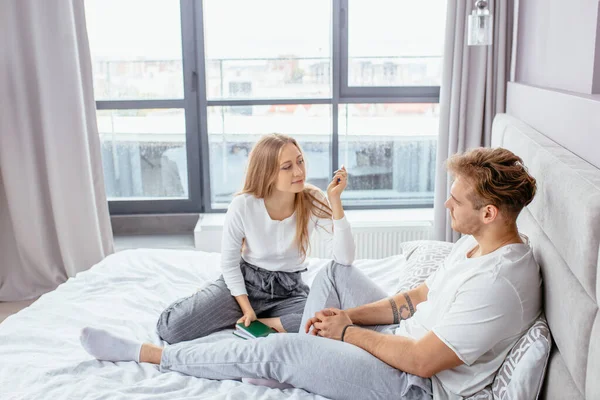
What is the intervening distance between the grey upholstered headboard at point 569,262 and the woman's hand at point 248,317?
93 centimetres

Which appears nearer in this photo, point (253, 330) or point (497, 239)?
point (497, 239)

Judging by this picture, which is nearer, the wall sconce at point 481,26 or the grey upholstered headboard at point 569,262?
the grey upholstered headboard at point 569,262

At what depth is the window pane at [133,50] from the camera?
3.90 m

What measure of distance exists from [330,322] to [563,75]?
1103 millimetres

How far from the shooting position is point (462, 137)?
138 inches

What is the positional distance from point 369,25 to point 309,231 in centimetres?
183

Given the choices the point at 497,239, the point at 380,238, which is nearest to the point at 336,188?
the point at 497,239

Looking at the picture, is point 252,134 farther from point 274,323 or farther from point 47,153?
point 274,323

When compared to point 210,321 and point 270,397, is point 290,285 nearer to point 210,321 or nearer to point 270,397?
point 210,321

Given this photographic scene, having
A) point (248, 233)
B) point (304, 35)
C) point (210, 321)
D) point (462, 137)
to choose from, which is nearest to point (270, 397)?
point (210, 321)

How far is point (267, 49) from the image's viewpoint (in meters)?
3.96

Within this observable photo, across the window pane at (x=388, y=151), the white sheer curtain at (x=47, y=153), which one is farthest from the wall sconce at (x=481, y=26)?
the white sheer curtain at (x=47, y=153)

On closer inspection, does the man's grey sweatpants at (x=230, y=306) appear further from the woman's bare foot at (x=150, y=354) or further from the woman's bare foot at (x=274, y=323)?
the woman's bare foot at (x=150, y=354)

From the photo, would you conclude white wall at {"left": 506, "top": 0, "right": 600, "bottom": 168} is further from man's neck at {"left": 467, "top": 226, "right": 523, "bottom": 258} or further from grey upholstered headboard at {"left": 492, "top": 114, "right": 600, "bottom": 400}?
man's neck at {"left": 467, "top": 226, "right": 523, "bottom": 258}
